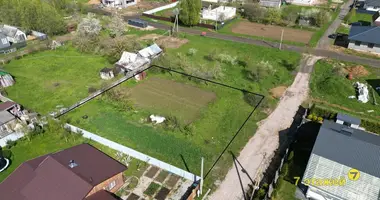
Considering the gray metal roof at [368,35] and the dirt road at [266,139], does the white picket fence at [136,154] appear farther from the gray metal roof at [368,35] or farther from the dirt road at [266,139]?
the gray metal roof at [368,35]

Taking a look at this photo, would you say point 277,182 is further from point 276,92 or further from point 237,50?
point 237,50

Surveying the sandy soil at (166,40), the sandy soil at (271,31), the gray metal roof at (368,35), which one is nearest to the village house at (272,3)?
the sandy soil at (271,31)

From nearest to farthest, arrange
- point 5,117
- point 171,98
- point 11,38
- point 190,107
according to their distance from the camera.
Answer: point 5,117 < point 190,107 < point 171,98 < point 11,38

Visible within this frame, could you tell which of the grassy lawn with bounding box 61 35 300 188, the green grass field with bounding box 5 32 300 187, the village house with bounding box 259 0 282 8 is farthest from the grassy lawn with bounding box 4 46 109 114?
the village house with bounding box 259 0 282 8

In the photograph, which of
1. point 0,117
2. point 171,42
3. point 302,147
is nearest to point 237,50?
point 171,42

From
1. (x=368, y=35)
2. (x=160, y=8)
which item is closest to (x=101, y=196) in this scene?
(x=368, y=35)

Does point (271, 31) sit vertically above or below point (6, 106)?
above

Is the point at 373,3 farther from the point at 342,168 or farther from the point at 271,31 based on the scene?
the point at 342,168
